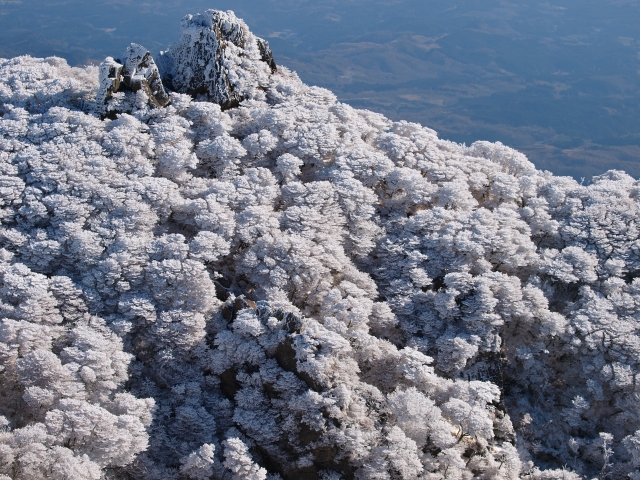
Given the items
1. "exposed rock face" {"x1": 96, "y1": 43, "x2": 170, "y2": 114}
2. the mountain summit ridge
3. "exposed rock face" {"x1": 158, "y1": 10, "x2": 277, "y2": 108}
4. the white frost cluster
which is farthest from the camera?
"exposed rock face" {"x1": 158, "y1": 10, "x2": 277, "y2": 108}

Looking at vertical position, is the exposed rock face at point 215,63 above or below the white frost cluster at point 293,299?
above

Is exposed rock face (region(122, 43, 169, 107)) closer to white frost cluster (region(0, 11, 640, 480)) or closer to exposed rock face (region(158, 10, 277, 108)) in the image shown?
white frost cluster (region(0, 11, 640, 480))

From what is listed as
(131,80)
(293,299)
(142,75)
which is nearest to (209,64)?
(142,75)

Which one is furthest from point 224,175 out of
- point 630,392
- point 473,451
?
point 630,392

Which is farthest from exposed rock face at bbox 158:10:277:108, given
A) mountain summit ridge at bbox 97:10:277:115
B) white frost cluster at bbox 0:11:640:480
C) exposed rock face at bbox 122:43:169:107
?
exposed rock face at bbox 122:43:169:107

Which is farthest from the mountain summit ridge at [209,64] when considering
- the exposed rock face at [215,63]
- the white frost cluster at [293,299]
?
the white frost cluster at [293,299]

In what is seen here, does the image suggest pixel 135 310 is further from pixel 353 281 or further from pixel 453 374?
pixel 453 374

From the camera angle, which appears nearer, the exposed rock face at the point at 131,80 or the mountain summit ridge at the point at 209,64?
the exposed rock face at the point at 131,80

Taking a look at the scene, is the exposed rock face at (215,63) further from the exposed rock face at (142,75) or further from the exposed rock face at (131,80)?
the exposed rock face at (131,80)
